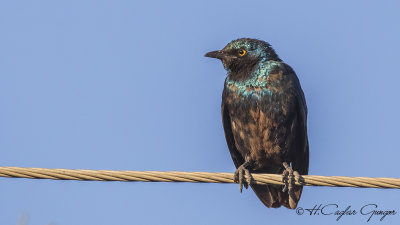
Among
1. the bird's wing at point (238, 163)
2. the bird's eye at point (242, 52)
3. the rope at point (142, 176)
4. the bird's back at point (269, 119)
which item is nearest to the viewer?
the rope at point (142, 176)

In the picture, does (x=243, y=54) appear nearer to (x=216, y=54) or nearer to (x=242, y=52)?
(x=242, y=52)

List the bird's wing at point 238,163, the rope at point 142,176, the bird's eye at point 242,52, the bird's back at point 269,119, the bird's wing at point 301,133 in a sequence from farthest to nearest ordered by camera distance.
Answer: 1. the bird's eye at point 242,52
2. the bird's wing at point 238,163
3. the bird's wing at point 301,133
4. the bird's back at point 269,119
5. the rope at point 142,176

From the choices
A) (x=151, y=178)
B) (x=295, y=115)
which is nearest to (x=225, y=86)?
(x=295, y=115)

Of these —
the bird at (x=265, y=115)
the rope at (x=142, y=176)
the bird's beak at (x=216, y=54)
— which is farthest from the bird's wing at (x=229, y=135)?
the rope at (x=142, y=176)

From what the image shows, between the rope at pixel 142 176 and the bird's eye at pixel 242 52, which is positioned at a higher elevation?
the bird's eye at pixel 242 52

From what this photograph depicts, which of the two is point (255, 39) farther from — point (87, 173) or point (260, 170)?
point (87, 173)

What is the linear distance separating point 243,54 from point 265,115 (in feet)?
3.33

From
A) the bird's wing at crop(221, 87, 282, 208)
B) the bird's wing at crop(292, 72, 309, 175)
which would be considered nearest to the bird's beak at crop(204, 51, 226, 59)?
the bird's wing at crop(221, 87, 282, 208)

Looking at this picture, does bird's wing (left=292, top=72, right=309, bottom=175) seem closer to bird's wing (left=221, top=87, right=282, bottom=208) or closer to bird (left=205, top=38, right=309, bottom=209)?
bird (left=205, top=38, right=309, bottom=209)

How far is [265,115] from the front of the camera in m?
7.39

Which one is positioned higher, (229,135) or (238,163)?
(229,135)

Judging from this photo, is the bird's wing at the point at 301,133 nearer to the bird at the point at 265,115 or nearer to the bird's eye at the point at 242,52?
the bird at the point at 265,115

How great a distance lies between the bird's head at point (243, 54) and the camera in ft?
26.2

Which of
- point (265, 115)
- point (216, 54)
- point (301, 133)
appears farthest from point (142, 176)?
point (216, 54)
